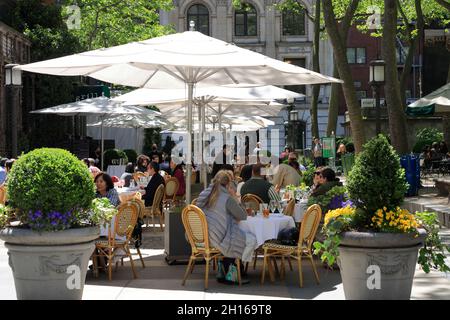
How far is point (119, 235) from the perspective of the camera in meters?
10.8

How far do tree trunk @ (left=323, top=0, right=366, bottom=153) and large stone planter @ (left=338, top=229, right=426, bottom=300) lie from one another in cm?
1440

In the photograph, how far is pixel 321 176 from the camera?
13.4 m

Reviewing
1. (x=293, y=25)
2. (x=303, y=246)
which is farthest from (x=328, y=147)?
(x=293, y=25)

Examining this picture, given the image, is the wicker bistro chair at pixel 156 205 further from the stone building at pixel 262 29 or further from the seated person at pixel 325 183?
the stone building at pixel 262 29

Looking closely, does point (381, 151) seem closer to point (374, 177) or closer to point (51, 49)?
point (374, 177)

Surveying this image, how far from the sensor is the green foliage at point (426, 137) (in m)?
39.1

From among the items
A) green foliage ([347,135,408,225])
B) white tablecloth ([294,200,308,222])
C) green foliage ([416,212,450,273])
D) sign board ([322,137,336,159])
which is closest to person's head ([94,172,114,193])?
white tablecloth ([294,200,308,222])

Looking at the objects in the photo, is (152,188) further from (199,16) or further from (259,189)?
(199,16)

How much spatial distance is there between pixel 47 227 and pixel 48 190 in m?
0.36


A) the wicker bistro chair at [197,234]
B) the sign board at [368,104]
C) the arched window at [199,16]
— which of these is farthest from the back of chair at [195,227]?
the arched window at [199,16]

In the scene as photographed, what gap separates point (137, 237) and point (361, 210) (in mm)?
5523

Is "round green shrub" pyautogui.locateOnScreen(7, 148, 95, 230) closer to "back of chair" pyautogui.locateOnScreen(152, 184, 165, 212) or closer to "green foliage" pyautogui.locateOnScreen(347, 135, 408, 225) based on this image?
"green foliage" pyautogui.locateOnScreen(347, 135, 408, 225)
